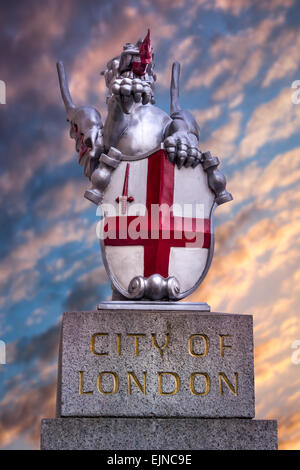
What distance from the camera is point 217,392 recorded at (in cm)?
751

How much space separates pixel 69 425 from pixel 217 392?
1.42 metres

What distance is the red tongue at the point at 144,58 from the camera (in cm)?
806

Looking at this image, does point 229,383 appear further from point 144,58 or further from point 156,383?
point 144,58

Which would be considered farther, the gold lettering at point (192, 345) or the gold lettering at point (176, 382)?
the gold lettering at point (192, 345)

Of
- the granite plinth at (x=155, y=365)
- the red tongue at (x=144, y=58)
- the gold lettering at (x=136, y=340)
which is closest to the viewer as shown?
the granite plinth at (x=155, y=365)

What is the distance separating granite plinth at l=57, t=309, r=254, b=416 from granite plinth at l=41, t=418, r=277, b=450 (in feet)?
0.42

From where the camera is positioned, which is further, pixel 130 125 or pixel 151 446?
pixel 130 125

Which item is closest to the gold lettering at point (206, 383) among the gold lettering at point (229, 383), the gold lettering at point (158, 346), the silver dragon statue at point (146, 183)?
the gold lettering at point (229, 383)

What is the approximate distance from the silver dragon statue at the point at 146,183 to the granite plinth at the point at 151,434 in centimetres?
132

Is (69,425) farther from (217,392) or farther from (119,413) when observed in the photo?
(217,392)

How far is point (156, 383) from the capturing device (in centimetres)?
745

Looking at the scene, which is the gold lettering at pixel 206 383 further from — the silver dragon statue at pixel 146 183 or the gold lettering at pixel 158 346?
the silver dragon statue at pixel 146 183

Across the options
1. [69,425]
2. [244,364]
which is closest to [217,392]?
[244,364]

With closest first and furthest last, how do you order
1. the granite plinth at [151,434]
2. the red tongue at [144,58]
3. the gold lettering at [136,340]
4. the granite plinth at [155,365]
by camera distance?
the granite plinth at [151,434] < the granite plinth at [155,365] < the gold lettering at [136,340] < the red tongue at [144,58]
